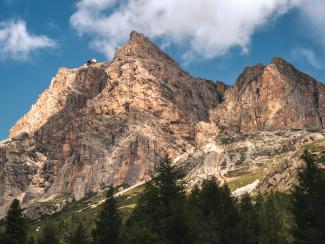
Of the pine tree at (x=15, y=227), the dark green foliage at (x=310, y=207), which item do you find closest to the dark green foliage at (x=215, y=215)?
the dark green foliage at (x=310, y=207)

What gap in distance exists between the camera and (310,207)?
48.3 meters

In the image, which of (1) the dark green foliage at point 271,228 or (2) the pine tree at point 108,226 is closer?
(2) the pine tree at point 108,226

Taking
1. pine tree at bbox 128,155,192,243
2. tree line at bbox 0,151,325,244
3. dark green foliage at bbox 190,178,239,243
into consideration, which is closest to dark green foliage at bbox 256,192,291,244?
dark green foliage at bbox 190,178,239,243

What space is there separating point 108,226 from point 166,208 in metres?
11.0

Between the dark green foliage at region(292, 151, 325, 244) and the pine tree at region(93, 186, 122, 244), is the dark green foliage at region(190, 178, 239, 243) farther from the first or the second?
the pine tree at region(93, 186, 122, 244)

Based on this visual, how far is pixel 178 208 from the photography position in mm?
46875

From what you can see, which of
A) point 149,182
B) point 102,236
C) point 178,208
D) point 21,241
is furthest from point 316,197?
point 21,241

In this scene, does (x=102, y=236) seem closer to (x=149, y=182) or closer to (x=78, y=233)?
(x=149, y=182)

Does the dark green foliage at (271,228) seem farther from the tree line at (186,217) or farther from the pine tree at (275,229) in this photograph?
the tree line at (186,217)

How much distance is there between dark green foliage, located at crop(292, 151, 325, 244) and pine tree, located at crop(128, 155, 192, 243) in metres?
11.2

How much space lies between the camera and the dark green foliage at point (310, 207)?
153 ft

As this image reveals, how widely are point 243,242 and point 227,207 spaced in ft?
17.0

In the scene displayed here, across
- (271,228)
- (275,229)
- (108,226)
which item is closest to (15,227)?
(108,226)

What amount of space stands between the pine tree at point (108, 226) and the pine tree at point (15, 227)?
331 inches
